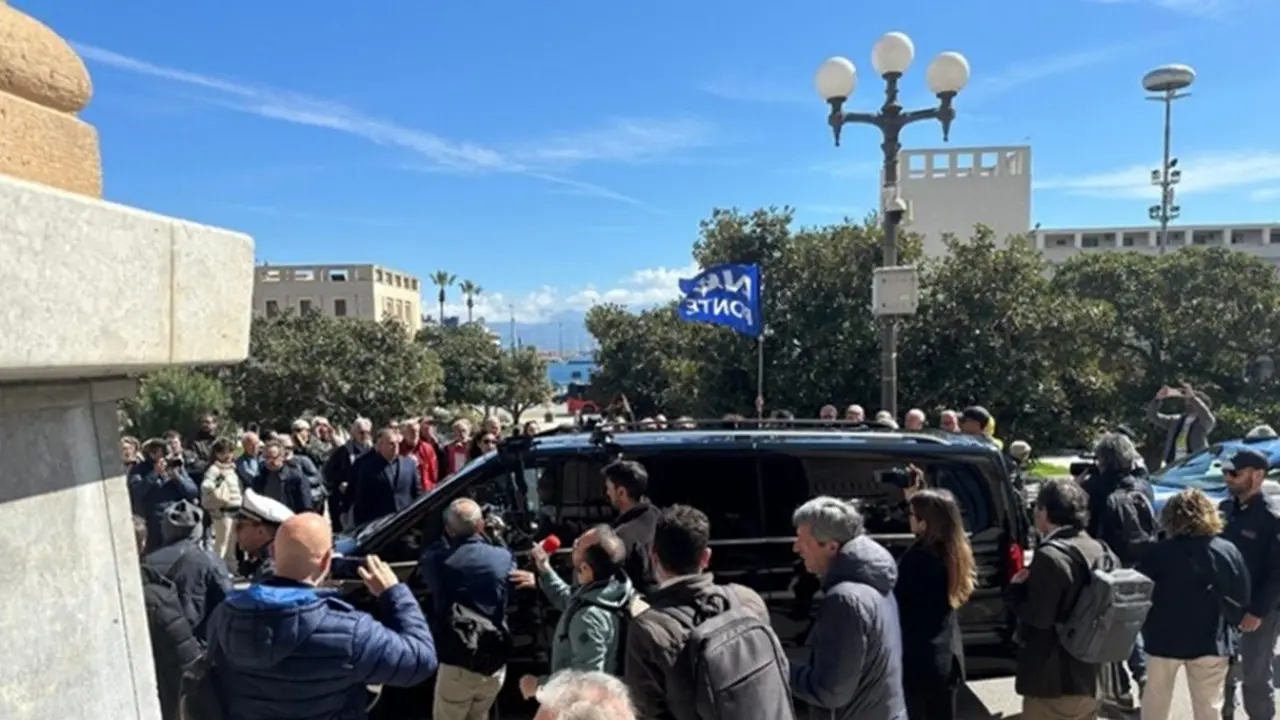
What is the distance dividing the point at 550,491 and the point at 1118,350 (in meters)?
25.1

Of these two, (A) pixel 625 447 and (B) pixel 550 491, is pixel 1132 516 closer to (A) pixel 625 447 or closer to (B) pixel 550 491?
(A) pixel 625 447

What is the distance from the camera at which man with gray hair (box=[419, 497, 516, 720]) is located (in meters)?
4.39

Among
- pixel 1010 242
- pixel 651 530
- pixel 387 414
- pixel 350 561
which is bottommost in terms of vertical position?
pixel 387 414

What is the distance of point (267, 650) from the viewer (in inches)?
102

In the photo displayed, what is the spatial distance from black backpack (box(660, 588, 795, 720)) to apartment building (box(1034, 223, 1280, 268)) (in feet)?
280

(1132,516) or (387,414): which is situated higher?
(1132,516)

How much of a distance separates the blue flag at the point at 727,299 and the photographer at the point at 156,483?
19.3 feet

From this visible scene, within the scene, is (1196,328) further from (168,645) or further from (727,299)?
(168,645)

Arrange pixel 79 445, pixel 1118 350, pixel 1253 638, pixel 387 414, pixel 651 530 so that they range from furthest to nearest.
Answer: pixel 387 414, pixel 1118 350, pixel 1253 638, pixel 651 530, pixel 79 445

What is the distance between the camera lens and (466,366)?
56062 millimetres

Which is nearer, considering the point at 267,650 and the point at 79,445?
the point at 79,445

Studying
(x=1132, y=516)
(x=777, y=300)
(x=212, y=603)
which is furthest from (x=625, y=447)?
(x=777, y=300)

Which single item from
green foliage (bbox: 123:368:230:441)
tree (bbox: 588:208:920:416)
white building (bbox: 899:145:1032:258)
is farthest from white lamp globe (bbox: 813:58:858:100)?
white building (bbox: 899:145:1032:258)

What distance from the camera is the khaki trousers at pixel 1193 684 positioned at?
490 cm
